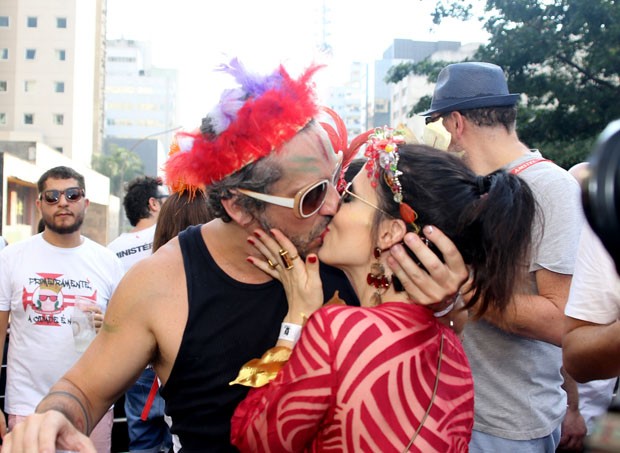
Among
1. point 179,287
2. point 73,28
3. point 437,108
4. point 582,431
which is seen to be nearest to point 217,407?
point 179,287

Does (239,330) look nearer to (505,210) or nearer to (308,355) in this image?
(308,355)

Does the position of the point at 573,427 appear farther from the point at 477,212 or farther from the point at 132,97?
the point at 132,97

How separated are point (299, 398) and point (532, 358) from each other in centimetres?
150

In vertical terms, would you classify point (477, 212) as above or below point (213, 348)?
above

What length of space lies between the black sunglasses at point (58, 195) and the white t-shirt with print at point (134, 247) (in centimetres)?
74

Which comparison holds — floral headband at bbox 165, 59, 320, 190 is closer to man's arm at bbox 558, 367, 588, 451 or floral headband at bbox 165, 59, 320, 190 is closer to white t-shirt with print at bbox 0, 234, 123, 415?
man's arm at bbox 558, 367, 588, 451

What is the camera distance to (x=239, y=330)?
2520 millimetres

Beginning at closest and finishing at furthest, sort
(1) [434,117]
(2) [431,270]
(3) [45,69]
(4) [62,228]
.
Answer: (2) [431,270] < (1) [434,117] < (4) [62,228] < (3) [45,69]

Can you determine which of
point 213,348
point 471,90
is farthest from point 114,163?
point 213,348

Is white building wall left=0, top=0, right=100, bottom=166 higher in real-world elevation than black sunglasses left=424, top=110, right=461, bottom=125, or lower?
higher

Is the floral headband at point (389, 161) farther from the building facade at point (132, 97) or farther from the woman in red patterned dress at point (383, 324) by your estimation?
the building facade at point (132, 97)

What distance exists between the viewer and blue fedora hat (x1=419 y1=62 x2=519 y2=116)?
134 inches

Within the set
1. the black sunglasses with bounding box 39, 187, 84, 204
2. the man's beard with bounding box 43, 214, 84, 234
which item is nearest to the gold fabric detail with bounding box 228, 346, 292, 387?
the man's beard with bounding box 43, 214, 84, 234

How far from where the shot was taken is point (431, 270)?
2.10 metres
